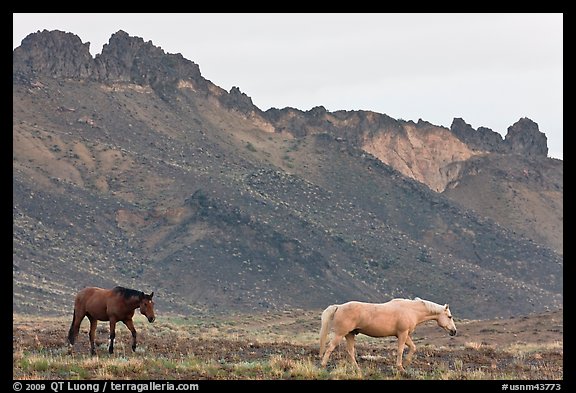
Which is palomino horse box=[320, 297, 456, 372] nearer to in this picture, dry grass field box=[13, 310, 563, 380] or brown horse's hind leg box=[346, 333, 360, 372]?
brown horse's hind leg box=[346, 333, 360, 372]

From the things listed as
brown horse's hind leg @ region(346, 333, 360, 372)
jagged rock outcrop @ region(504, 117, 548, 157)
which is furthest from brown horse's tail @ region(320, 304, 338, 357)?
jagged rock outcrop @ region(504, 117, 548, 157)

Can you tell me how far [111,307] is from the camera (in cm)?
2284

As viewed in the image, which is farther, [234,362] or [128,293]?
[128,293]

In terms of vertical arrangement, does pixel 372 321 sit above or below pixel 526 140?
below

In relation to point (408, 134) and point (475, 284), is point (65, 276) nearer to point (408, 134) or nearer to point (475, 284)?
point (475, 284)

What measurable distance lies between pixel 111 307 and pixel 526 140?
494 ft

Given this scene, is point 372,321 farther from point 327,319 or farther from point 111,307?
point 111,307

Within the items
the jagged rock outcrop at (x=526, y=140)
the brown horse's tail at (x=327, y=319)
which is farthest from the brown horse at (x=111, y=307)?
the jagged rock outcrop at (x=526, y=140)

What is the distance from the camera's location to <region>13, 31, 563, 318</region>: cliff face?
89250mm

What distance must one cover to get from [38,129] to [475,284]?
2157 inches

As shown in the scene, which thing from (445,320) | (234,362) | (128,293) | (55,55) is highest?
(55,55)

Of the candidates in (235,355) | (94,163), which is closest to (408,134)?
(94,163)

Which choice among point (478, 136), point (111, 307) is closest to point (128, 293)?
point (111, 307)

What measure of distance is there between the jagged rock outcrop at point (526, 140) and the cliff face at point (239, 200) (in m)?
5.97
